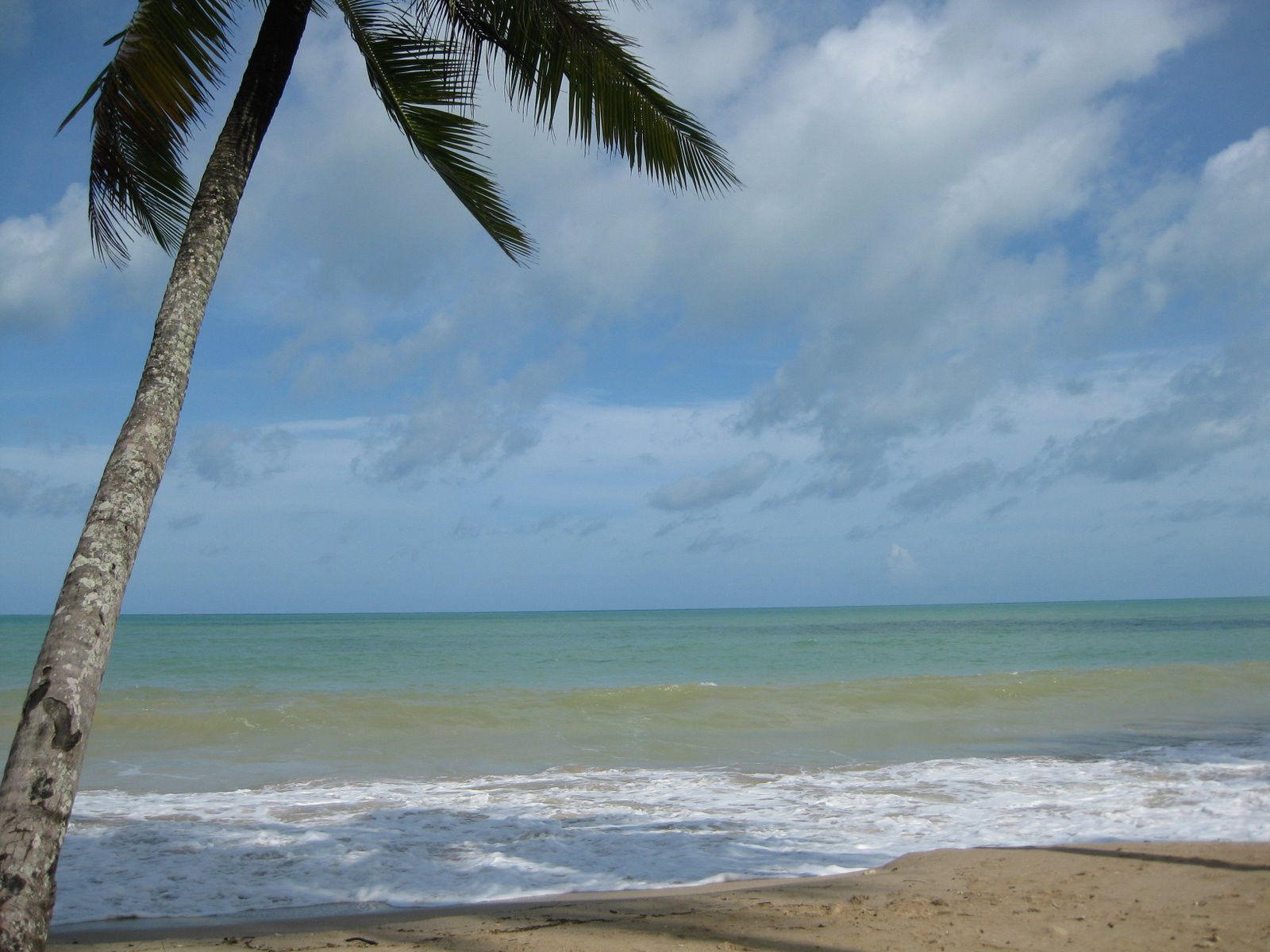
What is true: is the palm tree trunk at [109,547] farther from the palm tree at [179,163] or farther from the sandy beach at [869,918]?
the sandy beach at [869,918]

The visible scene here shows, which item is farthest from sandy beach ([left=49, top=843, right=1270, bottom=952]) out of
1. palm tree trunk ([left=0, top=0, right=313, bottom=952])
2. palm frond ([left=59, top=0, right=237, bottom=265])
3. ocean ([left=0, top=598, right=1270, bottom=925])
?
palm frond ([left=59, top=0, right=237, bottom=265])

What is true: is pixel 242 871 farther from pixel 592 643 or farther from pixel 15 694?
pixel 592 643

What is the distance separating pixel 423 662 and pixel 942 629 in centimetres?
3605

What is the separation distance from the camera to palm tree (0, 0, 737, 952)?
2.86 m

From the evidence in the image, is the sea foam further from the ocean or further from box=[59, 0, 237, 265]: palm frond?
box=[59, 0, 237, 265]: palm frond

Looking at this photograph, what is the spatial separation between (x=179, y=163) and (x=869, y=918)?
17.1ft

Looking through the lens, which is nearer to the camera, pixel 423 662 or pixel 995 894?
pixel 995 894

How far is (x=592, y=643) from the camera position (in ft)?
133

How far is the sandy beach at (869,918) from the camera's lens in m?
4.28

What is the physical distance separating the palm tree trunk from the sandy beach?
1.82m

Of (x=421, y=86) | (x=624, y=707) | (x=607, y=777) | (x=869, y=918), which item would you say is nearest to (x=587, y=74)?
(x=421, y=86)

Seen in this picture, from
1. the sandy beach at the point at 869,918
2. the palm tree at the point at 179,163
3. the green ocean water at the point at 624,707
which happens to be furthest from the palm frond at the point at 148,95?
the green ocean water at the point at 624,707

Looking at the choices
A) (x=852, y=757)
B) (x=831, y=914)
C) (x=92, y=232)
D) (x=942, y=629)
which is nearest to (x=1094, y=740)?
(x=852, y=757)

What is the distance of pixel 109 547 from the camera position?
10.4 ft
